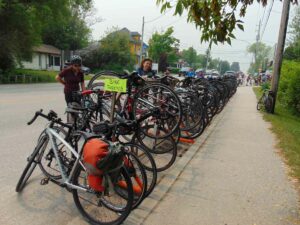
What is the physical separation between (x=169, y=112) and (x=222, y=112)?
7.86 m

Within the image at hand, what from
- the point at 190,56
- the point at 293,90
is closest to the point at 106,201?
the point at 293,90

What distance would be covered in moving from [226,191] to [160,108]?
158 cm

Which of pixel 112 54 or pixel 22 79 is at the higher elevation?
pixel 112 54

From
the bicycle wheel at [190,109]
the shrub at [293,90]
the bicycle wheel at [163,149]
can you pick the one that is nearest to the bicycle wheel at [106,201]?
the bicycle wheel at [163,149]

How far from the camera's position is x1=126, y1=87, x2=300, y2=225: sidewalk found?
3441 millimetres

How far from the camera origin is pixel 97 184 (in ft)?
9.73

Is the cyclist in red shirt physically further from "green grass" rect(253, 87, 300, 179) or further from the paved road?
"green grass" rect(253, 87, 300, 179)

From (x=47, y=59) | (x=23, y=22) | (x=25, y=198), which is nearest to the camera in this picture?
(x=25, y=198)

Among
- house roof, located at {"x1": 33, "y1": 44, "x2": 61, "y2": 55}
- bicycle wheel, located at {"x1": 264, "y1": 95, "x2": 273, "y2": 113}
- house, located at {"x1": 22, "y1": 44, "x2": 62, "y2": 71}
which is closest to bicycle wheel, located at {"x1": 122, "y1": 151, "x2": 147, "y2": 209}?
bicycle wheel, located at {"x1": 264, "y1": 95, "x2": 273, "y2": 113}

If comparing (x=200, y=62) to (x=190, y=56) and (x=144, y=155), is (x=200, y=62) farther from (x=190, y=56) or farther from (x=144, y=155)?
(x=144, y=155)

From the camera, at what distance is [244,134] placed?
8.09 metres

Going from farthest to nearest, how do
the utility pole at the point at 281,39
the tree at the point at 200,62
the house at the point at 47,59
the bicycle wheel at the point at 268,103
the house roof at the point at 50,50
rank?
the tree at the point at 200,62
the house at the point at 47,59
the house roof at the point at 50,50
the bicycle wheel at the point at 268,103
the utility pole at the point at 281,39

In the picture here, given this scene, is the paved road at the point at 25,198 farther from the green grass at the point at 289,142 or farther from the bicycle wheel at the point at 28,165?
the green grass at the point at 289,142

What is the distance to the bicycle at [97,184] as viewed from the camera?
9.59 ft
